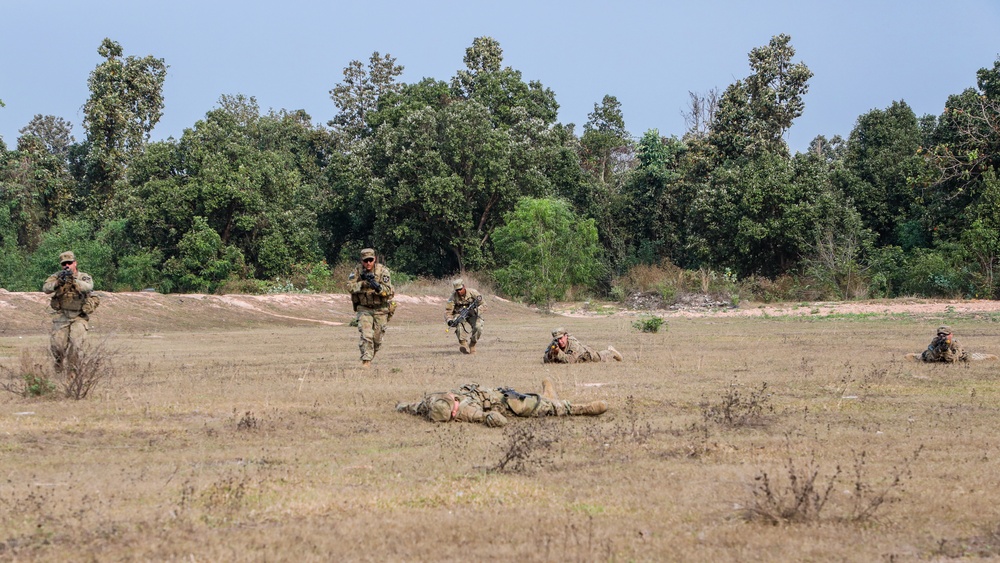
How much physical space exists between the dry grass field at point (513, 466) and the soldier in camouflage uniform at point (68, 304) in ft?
3.21

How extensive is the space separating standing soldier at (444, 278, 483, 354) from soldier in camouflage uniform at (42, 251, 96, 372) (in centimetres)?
787

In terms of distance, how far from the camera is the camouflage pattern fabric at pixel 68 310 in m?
14.5

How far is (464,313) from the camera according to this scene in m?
20.8

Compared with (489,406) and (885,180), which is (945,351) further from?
(885,180)

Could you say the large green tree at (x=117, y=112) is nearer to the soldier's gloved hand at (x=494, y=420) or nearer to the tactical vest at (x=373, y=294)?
the tactical vest at (x=373, y=294)

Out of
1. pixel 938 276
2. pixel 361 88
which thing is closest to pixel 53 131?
pixel 361 88

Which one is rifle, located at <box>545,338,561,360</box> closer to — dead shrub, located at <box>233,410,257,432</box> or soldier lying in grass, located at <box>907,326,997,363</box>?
soldier lying in grass, located at <box>907,326,997,363</box>

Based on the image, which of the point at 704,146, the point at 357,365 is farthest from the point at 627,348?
the point at 704,146

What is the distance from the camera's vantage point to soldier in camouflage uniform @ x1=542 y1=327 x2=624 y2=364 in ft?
60.4

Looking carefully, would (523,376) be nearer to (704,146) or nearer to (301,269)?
(301,269)

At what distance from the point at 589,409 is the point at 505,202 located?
44.4 metres

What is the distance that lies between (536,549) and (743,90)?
176 ft

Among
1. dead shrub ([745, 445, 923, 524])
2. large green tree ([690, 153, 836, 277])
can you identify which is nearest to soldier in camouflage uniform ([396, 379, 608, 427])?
dead shrub ([745, 445, 923, 524])

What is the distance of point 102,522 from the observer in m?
6.67
